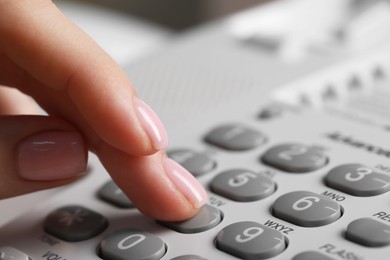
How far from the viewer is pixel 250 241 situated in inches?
11.4

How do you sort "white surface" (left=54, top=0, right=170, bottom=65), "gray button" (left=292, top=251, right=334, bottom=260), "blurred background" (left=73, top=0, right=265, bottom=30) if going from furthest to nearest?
"blurred background" (left=73, top=0, right=265, bottom=30) → "white surface" (left=54, top=0, right=170, bottom=65) → "gray button" (left=292, top=251, right=334, bottom=260)

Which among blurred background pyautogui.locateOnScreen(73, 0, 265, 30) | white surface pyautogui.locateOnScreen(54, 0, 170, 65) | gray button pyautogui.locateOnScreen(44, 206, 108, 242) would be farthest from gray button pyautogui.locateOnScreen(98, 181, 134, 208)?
blurred background pyautogui.locateOnScreen(73, 0, 265, 30)

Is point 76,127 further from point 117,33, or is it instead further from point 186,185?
point 117,33

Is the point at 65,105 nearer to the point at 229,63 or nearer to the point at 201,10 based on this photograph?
the point at 229,63

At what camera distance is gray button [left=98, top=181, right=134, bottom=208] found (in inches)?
13.2

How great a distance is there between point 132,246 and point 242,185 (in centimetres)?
6

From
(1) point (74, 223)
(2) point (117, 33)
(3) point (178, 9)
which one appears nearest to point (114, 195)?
(1) point (74, 223)

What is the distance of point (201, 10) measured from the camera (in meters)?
1.00

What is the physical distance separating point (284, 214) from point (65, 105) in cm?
10

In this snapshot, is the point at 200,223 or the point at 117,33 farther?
the point at 117,33

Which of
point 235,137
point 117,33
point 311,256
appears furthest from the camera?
point 117,33

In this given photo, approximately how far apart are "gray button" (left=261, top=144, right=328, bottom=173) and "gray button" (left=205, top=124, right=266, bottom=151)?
0.05 ft

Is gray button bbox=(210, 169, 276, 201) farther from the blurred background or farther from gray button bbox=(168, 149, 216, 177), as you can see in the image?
the blurred background

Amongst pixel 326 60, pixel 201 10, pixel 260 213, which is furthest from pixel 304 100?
pixel 201 10
